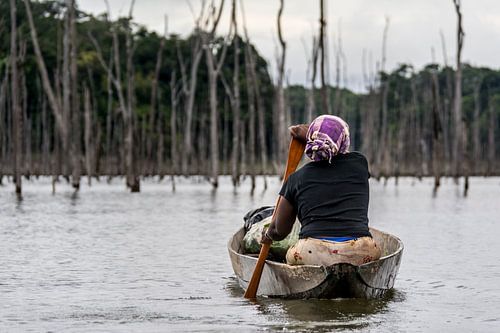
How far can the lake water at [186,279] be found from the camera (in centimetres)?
653

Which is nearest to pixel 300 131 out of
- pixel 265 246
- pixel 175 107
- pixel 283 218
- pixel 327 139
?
pixel 327 139

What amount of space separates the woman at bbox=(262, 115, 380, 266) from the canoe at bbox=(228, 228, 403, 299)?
11 centimetres

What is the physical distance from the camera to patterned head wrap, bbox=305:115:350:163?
6848mm

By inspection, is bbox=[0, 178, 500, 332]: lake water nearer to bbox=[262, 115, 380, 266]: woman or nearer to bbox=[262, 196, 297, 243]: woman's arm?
bbox=[262, 115, 380, 266]: woman

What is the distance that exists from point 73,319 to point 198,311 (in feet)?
2.82

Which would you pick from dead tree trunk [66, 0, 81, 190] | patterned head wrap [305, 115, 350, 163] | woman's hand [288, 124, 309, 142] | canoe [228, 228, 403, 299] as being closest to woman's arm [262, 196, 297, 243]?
canoe [228, 228, 403, 299]

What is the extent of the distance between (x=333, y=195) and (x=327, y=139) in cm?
38

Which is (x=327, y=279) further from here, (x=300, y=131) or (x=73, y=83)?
(x=73, y=83)

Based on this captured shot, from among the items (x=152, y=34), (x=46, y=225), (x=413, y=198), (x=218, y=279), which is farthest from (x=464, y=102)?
(x=218, y=279)

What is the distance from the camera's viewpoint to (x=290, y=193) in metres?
7.04

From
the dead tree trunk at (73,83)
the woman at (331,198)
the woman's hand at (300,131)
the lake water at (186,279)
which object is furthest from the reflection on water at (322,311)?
the dead tree trunk at (73,83)

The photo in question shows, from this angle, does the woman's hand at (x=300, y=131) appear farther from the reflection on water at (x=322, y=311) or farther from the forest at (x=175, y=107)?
the forest at (x=175, y=107)

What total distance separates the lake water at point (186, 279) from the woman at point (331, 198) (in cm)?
37

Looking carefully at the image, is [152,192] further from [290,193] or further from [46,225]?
[290,193]
